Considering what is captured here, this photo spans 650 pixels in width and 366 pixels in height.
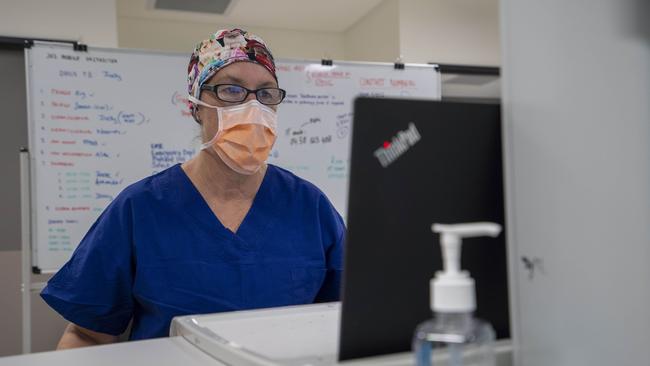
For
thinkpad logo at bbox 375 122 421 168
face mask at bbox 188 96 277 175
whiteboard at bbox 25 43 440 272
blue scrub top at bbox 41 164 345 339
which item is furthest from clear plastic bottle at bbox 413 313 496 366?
whiteboard at bbox 25 43 440 272

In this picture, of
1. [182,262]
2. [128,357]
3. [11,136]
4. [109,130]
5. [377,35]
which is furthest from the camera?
[377,35]

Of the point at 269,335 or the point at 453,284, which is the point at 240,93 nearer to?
the point at 269,335

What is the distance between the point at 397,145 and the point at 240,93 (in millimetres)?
977

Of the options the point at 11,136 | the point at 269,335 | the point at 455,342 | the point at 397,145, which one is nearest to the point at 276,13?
the point at 11,136

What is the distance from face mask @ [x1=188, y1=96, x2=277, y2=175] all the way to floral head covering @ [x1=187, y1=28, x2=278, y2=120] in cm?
9

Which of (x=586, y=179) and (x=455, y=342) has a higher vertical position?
(x=586, y=179)

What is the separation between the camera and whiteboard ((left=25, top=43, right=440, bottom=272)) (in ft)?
7.74

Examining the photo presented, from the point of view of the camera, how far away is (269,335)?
676 mm

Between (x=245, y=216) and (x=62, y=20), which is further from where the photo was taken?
(x=62, y=20)

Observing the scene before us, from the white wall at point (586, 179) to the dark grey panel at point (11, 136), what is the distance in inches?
112

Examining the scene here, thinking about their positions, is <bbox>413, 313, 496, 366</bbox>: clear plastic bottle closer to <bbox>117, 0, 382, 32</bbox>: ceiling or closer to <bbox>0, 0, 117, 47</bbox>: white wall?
<bbox>0, 0, 117, 47</bbox>: white wall

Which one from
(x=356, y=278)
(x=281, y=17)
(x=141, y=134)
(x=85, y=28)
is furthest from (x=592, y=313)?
(x=281, y=17)

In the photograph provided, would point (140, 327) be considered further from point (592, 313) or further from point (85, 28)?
point (85, 28)

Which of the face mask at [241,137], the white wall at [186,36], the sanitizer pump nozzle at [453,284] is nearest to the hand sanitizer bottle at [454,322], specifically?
the sanitizer pump nozzle at [453,284]
